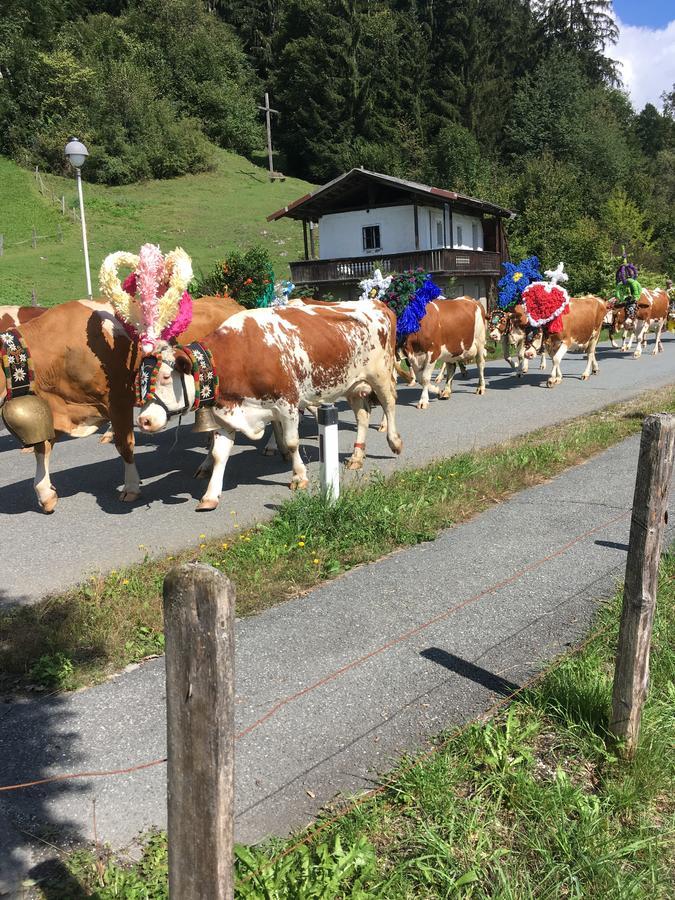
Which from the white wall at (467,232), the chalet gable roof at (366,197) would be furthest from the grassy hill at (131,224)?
the white wall at (467,232)

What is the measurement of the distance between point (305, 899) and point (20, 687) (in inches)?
85.0

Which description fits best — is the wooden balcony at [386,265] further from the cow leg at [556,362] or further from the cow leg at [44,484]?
the cow leg at [44,484]

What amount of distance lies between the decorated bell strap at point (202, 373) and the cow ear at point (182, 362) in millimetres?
28

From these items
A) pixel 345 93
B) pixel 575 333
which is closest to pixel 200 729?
pixel 575 333

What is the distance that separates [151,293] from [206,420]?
1.37m

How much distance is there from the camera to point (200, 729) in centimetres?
167

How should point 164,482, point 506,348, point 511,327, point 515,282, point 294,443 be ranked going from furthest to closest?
point 506,348, point 511,327, point 515,282, point 164,482, point 294,443

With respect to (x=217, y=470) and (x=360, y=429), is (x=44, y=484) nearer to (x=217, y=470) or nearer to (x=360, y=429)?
(x=217, y=470)

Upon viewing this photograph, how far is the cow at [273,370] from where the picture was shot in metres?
6.64

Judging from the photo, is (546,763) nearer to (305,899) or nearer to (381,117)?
(305,899)

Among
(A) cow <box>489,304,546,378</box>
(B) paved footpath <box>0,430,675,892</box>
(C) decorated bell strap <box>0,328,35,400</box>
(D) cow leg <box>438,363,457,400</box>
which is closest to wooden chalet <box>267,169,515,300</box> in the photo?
(A) cow <box>489,304,546,378</box>

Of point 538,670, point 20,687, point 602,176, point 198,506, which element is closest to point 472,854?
point 538,670

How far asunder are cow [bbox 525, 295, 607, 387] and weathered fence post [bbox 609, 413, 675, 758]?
12.9m

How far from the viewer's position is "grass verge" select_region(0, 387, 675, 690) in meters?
4.07
